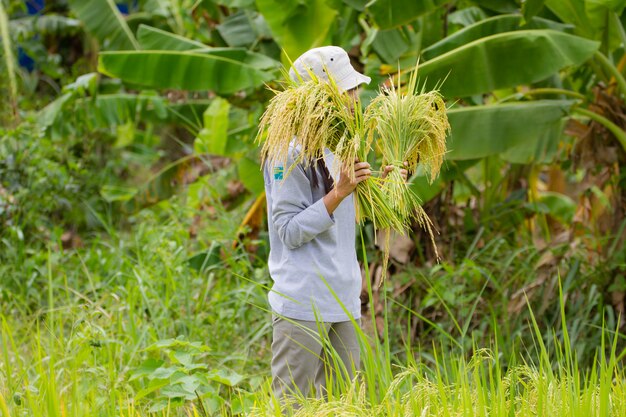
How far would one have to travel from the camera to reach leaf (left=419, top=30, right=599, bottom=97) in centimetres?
470

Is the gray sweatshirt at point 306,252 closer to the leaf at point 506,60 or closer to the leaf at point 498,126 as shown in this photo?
the leaf at point 506,60

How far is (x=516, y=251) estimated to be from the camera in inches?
214

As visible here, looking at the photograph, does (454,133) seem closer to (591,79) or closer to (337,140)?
(591,79)

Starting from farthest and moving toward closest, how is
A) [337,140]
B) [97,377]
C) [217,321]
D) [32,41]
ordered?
[32,41] < [217,321] < [97,377] < [337,140]

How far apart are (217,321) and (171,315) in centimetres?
24

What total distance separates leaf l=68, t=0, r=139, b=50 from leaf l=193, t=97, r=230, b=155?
124 centimetres

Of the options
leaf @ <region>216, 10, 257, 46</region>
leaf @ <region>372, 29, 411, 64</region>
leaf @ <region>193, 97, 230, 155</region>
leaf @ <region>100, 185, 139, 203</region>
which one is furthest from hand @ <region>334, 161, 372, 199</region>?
leaf @ <region>100, 185, 139, 203</region>

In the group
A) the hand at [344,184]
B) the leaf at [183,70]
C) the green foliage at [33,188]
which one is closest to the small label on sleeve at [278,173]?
the hand at [344,184]

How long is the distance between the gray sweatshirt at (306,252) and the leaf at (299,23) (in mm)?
2660

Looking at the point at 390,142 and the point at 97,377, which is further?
the point at 97,377

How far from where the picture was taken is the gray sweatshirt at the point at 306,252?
9.91 ft

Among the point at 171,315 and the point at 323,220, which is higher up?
the point at 323,220

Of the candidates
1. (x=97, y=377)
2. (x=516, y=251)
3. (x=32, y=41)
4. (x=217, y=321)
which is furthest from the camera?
(x=32, y=41)

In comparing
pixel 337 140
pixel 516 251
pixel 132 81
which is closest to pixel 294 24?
pixel 132 81
